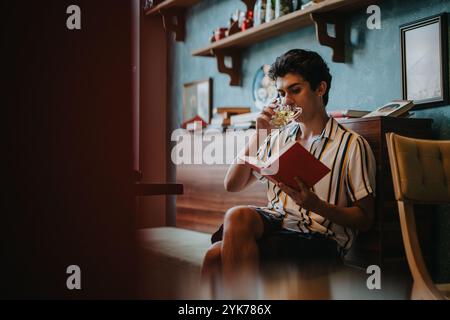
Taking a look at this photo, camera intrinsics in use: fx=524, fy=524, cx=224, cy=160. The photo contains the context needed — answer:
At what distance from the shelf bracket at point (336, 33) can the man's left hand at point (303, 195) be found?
140cm

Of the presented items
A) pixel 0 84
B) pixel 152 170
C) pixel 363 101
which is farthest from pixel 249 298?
pixel 152 170

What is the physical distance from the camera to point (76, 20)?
850 millimetres

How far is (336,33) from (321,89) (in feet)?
3.31

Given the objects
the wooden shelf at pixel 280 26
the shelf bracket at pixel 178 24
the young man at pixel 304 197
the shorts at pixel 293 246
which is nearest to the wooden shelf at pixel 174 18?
the shelf bracket at pixel 178 24

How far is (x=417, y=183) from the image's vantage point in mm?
1708

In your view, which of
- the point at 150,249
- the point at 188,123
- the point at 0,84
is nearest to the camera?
the point at 0,84

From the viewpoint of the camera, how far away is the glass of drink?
1.94 metres

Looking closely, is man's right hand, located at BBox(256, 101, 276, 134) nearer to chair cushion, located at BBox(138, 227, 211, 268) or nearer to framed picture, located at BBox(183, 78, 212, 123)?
chair cushion, located at BBox(138, 227, 211, 268)

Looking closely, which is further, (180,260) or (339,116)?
(180,260)

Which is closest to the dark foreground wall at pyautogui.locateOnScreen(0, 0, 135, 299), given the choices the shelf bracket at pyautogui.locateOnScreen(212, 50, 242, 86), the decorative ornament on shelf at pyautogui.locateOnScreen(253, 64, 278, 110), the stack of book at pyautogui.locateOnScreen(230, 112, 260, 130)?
the stack of book at pyautogui.locateOnScreen(230, 112, 260, 130)

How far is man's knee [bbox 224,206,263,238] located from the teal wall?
42.3 inches

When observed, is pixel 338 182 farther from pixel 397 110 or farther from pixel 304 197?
pixel 397 110
